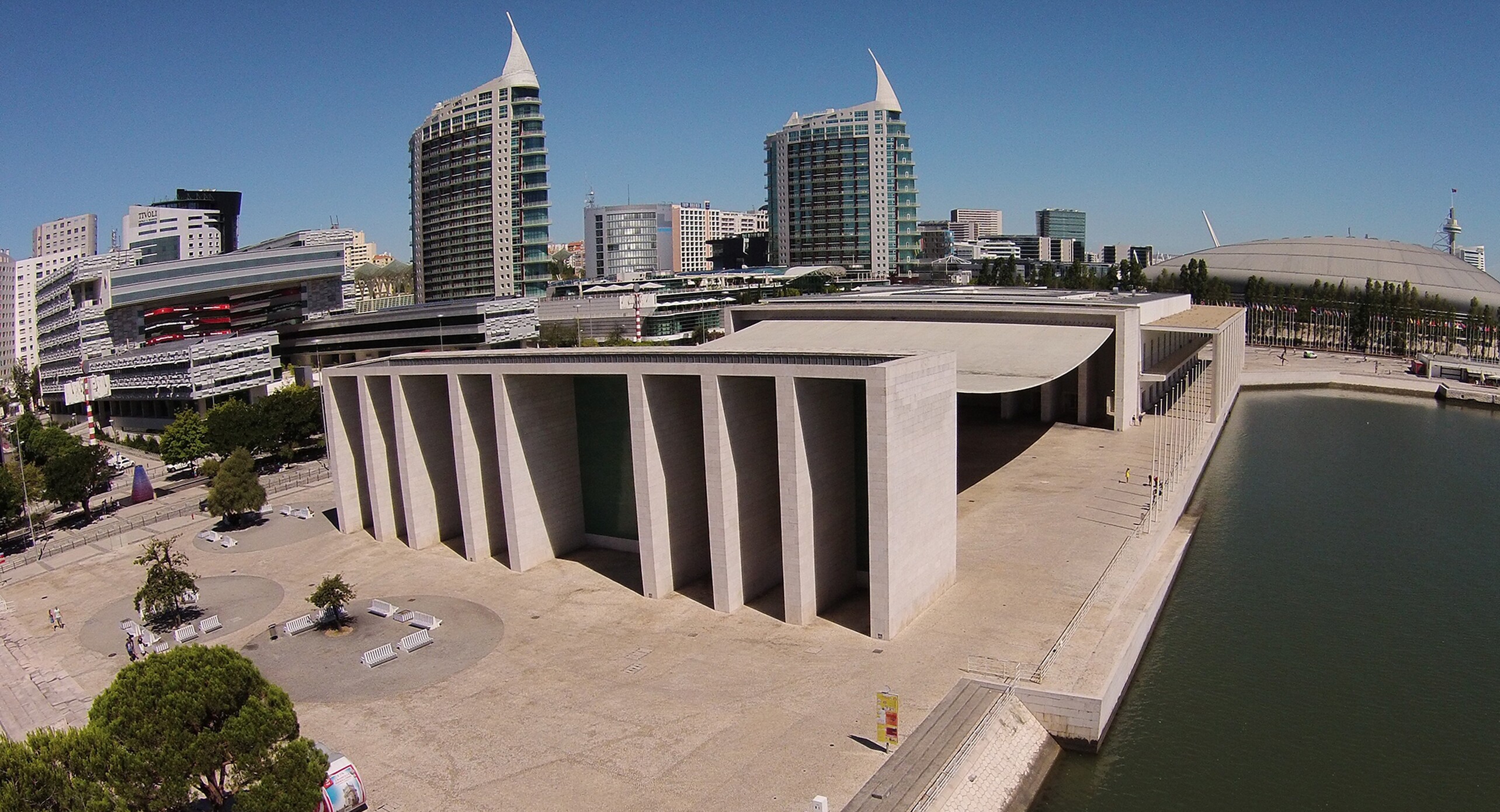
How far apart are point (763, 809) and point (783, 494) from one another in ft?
27.8

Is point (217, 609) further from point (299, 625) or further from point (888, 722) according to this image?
point (888, 722)

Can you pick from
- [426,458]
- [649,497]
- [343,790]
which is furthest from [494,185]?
[343,790]

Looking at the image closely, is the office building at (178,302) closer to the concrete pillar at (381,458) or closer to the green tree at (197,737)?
the concrete pillar at (381,458)

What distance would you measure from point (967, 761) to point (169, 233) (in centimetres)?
11074

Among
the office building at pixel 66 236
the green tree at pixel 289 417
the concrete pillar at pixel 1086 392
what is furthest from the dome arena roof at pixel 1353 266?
the office building at pixel 66 236

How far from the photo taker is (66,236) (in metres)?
153

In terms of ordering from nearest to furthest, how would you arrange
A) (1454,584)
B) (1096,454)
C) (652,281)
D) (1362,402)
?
(1454,584) < (1096,454) < (1362,402) < (652,281)

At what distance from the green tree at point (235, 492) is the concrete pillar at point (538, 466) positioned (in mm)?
13111

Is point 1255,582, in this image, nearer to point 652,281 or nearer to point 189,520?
point 189,520

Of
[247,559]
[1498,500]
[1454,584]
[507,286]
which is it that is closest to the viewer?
[1454,584]

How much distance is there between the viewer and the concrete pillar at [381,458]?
34375mm

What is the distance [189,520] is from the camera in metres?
41.6

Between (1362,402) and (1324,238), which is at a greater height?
(1324,238)

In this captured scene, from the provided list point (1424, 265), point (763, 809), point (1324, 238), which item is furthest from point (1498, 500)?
point (1324, 238)
